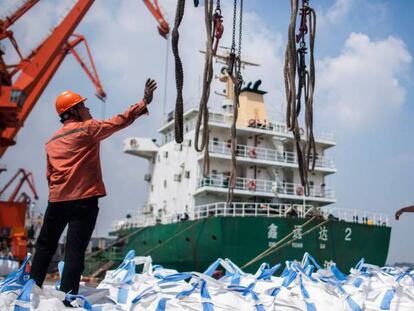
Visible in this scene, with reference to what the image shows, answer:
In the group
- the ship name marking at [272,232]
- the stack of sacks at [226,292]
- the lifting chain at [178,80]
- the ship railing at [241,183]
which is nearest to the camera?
the stack of sacks at [226,292]

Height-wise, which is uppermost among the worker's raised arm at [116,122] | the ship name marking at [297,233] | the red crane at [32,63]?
the red crane at [32,63]

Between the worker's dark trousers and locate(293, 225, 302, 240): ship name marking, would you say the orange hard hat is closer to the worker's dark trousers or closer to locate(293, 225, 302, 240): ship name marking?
the worker's dark trousers

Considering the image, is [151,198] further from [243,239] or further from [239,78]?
[239,78]

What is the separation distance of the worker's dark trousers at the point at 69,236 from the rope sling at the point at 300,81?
52.4 inches

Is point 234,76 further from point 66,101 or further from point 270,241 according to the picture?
point 270,241

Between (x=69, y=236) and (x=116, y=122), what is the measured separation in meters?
0.65

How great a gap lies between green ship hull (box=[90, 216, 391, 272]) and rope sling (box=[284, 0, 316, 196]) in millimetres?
9742

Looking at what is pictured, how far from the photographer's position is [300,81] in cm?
343

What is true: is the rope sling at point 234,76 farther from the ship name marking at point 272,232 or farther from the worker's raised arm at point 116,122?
the ship name marking at point 272,232

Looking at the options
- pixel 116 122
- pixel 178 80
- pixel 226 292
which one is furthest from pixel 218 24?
pixel 226 292

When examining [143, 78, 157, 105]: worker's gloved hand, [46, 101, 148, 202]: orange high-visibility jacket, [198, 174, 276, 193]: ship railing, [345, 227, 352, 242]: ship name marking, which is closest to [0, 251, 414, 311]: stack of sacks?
[46, 101, 148, 202]: orange high-visibility jacket

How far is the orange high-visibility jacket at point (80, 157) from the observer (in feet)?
8.61

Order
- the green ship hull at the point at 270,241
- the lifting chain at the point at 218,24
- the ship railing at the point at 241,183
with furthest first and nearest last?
the ship railing at the point at 241,183
the green ship hull at the point at 270,241
the lifting chain at the point at 218,24

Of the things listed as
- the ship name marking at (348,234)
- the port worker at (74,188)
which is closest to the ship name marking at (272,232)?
the ship name marking at (348,234)
